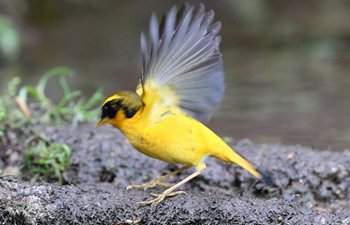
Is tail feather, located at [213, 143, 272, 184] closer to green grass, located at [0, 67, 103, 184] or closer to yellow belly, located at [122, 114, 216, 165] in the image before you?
yellow belly, located at [122, 114, 216, 165]

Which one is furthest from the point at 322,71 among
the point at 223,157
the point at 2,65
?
the point at 223,157

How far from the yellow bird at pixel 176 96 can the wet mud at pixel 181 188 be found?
7.9 inches

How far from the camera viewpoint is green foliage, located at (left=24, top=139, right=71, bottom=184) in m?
5.40

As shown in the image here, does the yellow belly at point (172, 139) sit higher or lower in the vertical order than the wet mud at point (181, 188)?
higher

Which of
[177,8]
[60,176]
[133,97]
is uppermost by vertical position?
[177,8]

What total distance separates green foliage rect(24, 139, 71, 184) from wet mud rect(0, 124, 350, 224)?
96 millimetres

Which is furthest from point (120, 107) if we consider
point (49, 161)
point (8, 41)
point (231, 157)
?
point (8, 41)

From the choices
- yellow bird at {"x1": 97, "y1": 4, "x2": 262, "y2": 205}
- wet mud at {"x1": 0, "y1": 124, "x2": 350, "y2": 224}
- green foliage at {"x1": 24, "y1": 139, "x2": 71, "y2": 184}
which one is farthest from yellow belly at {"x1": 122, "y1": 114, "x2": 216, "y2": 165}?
green foliage at {"x1": 24, "y1": 139, "x2": 71, "y2": 184}

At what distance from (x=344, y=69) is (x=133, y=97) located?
693 cm

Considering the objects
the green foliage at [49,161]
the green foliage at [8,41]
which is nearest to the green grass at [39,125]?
the green foliage at [49,161]

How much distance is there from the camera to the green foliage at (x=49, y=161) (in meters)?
5.40

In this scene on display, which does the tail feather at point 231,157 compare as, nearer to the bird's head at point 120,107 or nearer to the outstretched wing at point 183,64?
the outstretched wing at point 183,64

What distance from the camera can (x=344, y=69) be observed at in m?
10.7

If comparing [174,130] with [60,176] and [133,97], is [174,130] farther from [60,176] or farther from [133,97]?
[60,176]
